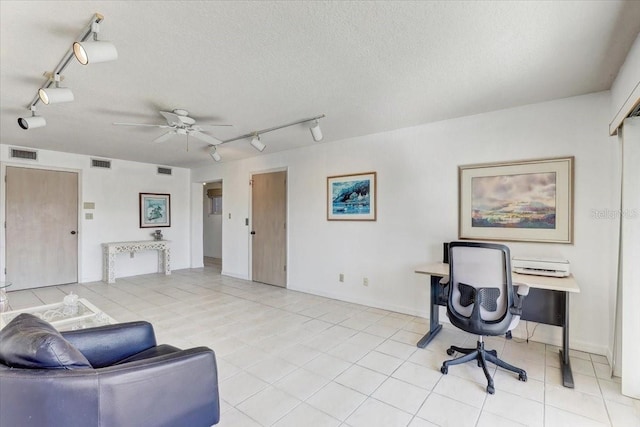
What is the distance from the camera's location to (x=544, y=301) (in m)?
2.70

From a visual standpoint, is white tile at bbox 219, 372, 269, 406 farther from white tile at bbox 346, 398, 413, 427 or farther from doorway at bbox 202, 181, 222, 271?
doorway at bbox 202, 181, 222, 271

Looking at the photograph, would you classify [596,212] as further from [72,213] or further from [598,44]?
[72,213]

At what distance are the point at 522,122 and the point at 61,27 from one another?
3774mm

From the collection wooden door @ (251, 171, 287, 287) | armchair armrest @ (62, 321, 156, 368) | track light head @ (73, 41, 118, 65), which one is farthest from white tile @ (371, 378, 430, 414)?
wooden door @ (251, 171, 287, 287)

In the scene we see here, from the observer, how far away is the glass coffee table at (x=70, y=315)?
2403mm

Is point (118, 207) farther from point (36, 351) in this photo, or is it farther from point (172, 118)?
point (36, 351)

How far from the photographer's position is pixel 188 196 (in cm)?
715

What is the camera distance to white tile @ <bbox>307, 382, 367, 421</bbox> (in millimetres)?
1955

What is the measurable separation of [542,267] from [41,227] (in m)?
7.13

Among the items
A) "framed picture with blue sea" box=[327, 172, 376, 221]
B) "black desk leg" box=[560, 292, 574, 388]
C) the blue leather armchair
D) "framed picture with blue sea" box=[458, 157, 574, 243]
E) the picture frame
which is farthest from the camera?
the picture frame

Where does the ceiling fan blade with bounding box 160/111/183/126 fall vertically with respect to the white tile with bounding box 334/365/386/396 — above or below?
above

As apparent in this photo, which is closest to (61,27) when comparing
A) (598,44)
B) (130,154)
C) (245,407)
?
(245,407)

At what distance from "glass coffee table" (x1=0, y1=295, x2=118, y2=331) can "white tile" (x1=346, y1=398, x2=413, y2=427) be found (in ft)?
6.40

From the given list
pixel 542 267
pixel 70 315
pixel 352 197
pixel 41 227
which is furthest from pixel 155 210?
pixel 542 267
